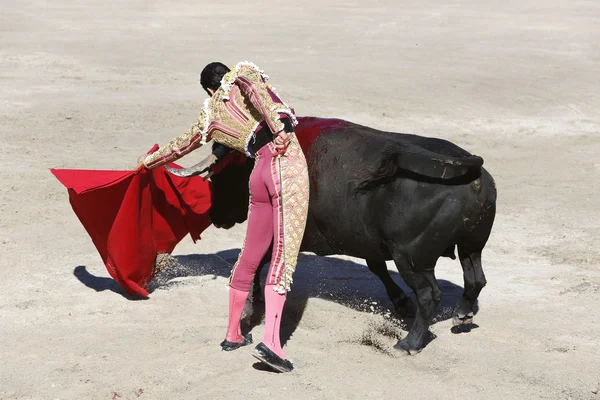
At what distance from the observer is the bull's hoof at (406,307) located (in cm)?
630

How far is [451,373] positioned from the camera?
5344mm

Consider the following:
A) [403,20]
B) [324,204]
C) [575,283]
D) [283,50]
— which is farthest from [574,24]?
[324,204]

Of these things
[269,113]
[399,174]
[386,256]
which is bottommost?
[386,256]

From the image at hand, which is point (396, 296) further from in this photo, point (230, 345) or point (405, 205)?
point (230, 345)

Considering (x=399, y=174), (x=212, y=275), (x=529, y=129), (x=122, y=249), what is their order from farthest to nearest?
(x=529, y=129)
(x=212, y=275)
(x=122, y=249)
(x=399, y=174)

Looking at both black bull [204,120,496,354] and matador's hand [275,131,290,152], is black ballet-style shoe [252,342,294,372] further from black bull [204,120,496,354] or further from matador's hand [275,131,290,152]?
matador's hand [275,131,290,152]

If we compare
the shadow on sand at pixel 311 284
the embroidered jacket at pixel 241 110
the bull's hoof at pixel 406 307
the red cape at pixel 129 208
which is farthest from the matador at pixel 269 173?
the bull's hoof at pixel 406 307

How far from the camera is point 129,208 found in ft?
20.7

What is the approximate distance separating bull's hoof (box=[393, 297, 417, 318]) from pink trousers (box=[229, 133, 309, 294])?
4.09 feet

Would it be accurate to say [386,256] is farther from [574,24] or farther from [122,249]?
[574,24]

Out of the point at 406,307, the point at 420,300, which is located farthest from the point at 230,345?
the point at 406,307

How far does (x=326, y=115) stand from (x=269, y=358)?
7.13 m

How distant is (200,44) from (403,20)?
4654 mm

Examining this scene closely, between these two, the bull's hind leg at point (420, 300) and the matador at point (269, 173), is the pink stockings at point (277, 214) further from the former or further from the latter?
the bull's hind leg at point (420, 300)
